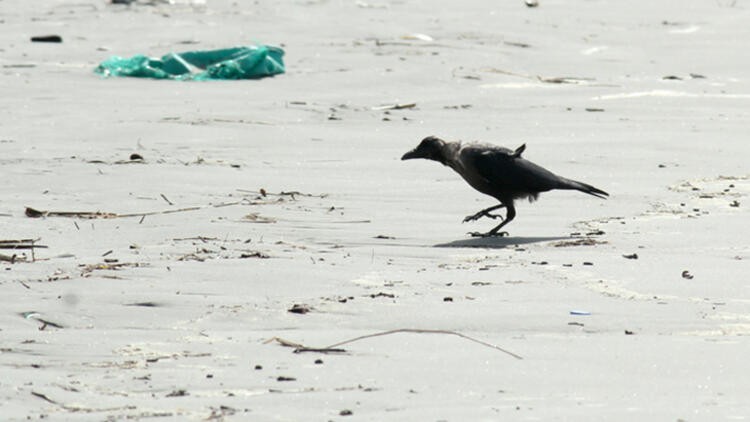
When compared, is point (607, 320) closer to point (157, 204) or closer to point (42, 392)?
point (42, 392)

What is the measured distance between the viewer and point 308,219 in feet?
24.6

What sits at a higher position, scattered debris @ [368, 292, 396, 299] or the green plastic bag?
scattered debris @ [368, 292, 396, 299]

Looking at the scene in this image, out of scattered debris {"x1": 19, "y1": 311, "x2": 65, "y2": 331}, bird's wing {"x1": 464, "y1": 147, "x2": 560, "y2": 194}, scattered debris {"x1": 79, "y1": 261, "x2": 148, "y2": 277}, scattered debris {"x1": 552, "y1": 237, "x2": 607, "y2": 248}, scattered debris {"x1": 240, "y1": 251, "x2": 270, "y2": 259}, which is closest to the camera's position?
scattered debris {"x1": 19, "y1": 311, "x2": 65, "y2": 331}

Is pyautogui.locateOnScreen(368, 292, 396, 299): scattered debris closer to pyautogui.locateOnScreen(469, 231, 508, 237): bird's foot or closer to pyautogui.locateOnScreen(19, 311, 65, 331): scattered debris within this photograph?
pyautogui.locateOnScreen(19, 311, 65, 331): scattered debris

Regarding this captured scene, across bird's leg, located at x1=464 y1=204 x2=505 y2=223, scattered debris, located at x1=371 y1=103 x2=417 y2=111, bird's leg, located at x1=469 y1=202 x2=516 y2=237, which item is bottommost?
scattered debris, located at x1=371 y1=103 x2=417 y2=111

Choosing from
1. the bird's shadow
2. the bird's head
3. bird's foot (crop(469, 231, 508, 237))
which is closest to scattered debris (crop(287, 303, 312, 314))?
the bird's shadow

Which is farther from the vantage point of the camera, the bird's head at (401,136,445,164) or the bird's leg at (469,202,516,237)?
the bird's head at (401,136,445,164)

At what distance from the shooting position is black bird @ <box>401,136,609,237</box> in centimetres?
766

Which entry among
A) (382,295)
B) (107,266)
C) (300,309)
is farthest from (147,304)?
(382,295)

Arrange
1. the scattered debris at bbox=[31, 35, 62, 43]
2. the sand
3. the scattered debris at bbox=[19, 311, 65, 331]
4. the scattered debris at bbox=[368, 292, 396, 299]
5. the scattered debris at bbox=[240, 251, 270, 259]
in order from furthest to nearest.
Result: the scattered debris at bbox=[31, 35, 62, 43] → the scattered debris at bbox=[240, 251, 270, 259] → the scattered debris at bbox=[368, 292, 396, 299] → the scattered debris at bbox=[19, 311, 65, 331] → the sand

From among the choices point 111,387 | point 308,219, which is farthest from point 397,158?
point 111,387

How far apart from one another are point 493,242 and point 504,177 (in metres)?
0.62

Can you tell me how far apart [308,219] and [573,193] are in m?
1.70

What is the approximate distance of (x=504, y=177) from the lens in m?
7.73
